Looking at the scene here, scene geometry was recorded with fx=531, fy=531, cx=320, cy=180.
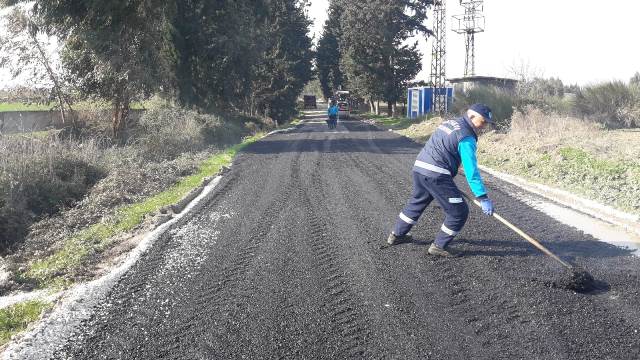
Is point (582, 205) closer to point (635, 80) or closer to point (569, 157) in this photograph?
point (569, 157)

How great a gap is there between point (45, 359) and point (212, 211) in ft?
15.8

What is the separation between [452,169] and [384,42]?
1574 inches

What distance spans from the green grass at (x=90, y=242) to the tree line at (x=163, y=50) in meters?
8.43

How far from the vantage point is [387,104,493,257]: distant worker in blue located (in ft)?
19.3

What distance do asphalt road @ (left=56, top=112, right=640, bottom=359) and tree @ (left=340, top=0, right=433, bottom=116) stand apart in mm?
38071

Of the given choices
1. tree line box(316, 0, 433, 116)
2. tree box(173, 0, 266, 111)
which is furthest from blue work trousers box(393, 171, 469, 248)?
tree line box(316, 0, 433, 116)

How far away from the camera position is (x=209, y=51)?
83.7 ft

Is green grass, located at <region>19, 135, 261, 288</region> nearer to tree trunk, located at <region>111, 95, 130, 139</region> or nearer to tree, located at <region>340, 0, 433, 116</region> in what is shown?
tree trunk, located at <region>111, 95, 130, 139</region>

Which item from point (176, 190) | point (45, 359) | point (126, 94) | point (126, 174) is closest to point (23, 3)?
point (126, 94)

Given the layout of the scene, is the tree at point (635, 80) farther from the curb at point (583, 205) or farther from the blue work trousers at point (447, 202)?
the blue work trousers at point (447, 202)

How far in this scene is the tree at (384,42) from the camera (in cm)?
4391

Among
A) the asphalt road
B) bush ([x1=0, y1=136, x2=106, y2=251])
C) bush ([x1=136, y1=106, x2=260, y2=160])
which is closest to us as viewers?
the asphalt road

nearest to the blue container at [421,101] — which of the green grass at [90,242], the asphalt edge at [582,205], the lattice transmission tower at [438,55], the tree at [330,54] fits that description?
the lattice transmission tower at [438,55]

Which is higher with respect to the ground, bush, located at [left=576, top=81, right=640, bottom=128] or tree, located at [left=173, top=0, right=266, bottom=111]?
tree, located at [left=173, top=0, right=266, bottom=111]
